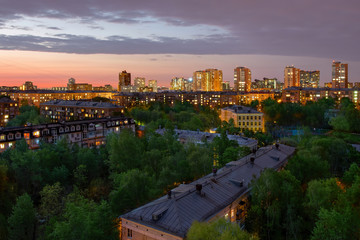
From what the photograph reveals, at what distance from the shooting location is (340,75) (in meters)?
192

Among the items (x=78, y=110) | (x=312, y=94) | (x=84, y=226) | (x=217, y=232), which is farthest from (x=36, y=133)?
(x=312, y=94)

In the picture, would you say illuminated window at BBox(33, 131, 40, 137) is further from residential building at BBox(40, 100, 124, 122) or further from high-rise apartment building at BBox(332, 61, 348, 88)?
high-rise apartment building at BBox(332, 61, 348, 88)

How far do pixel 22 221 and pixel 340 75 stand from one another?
205632 mm

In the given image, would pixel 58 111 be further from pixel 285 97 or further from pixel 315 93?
pixel 315 93

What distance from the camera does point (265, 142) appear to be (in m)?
51.7

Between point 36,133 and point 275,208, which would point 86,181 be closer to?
point 36,133

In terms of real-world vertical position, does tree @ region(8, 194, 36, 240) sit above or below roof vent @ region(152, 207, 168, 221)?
below

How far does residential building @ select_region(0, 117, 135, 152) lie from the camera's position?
44541 millimetres

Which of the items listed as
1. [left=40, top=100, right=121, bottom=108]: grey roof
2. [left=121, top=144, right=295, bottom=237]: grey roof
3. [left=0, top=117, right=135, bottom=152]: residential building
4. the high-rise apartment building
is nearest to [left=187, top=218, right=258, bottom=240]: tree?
[left=121, top=144, right=295, bottom=237]: grey roof

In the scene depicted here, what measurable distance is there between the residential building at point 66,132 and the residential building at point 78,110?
1966 centimetres

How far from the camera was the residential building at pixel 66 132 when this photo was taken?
4454 centimetres

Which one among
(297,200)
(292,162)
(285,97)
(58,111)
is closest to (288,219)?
(297,200)

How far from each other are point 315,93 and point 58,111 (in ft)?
328

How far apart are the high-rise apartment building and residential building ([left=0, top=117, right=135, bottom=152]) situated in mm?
170914
